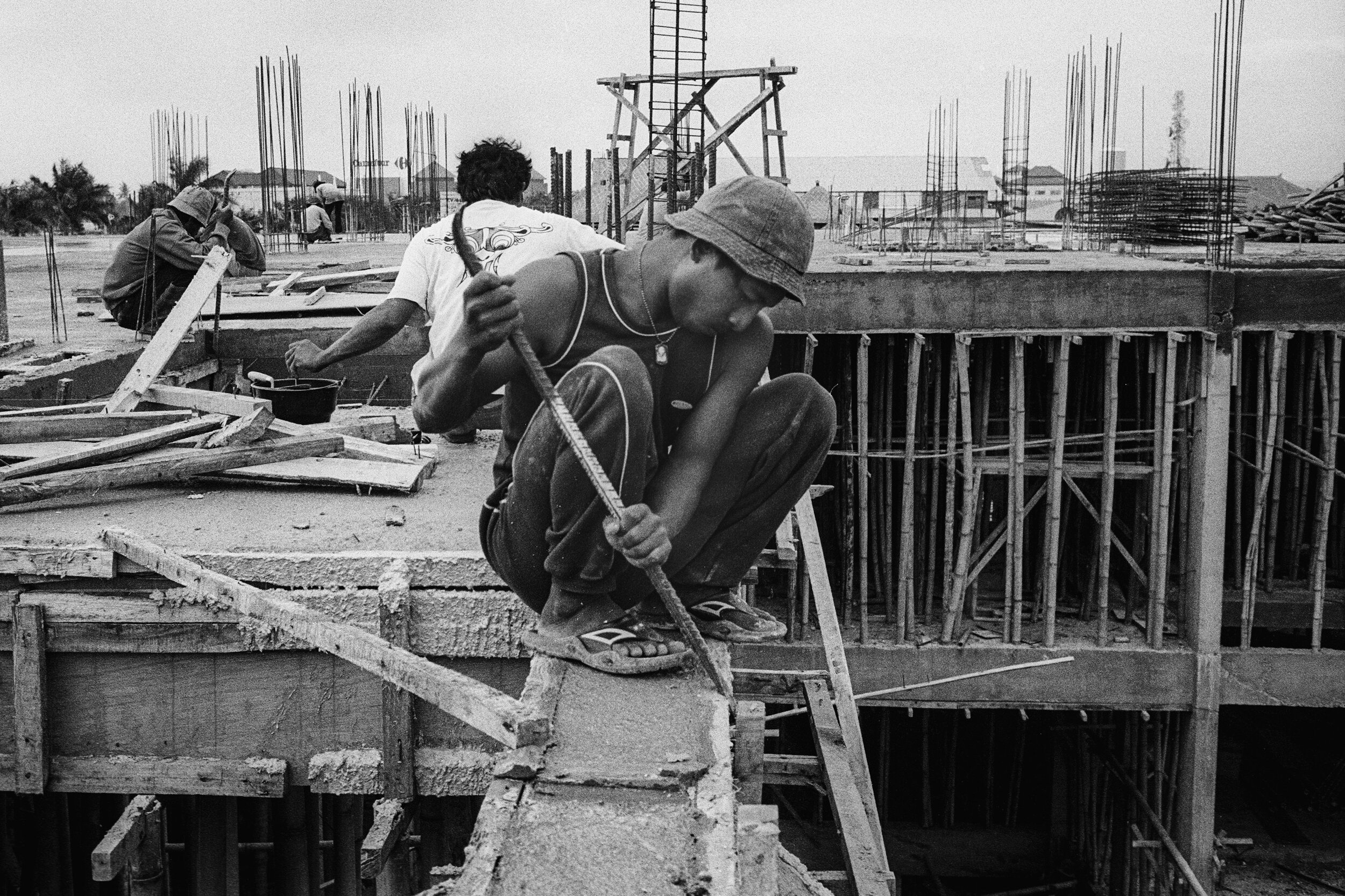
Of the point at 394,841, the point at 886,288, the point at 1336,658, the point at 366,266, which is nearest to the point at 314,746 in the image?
the point at 394,841

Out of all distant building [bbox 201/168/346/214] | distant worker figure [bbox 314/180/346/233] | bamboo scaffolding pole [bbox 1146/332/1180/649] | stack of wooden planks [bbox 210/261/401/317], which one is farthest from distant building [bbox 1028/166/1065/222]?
bamboo scaffolding pole [bbox 1146/332/1180/649]

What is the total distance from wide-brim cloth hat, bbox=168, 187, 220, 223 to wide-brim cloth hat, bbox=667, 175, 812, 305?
303 inches

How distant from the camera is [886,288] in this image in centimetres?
925

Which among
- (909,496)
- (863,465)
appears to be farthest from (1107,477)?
(863,465)

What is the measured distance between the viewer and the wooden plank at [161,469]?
213 inches

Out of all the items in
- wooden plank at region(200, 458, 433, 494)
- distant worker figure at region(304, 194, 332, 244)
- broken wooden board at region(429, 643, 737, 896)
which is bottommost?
broken wooden board at region(429, 643, 737, 896)

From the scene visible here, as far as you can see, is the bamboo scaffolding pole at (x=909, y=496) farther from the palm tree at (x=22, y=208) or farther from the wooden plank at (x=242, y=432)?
the palm tree at (x=22, y=208)

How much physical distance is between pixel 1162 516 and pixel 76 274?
14.4 metres

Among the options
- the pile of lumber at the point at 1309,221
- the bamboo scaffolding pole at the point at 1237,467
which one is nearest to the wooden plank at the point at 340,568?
the bamboo scaffolding pole at the point at 1237,467

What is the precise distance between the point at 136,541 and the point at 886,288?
5.78m

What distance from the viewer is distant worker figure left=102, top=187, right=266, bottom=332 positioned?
9672 mm

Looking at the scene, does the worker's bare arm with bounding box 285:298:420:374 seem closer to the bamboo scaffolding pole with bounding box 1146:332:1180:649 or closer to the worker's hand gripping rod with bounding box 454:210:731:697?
the worker's hand gripping rod with bounding box 454:210:731:697

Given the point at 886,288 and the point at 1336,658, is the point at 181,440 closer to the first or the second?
the point at 886,288

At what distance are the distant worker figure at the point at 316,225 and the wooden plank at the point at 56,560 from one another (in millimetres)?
19966
